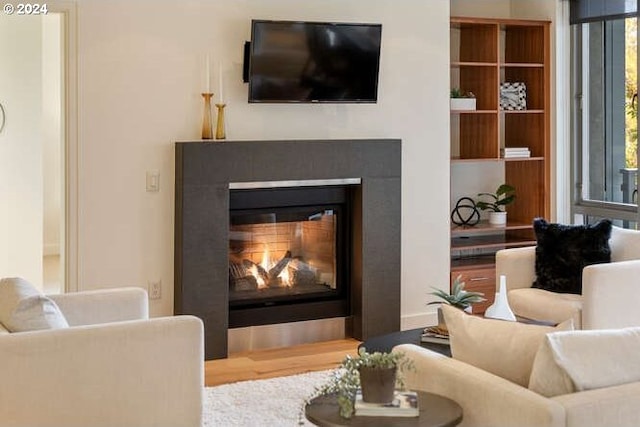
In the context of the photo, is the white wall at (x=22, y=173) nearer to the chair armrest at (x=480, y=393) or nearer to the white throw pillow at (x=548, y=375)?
the chair armrest at (x=480, y=393)

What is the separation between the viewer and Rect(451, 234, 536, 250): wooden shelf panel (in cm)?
693

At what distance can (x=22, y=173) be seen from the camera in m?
7.44

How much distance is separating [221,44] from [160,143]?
2.30ft

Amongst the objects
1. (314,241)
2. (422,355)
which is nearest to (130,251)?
(314,241)

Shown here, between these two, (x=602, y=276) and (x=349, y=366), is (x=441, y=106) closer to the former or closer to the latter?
(x=602, y=276)

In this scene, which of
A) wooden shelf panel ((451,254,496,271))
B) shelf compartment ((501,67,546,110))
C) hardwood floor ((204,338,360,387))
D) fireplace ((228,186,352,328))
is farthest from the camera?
shelf compartment ((501,67,546,110))

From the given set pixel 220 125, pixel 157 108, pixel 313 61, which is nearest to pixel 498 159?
pixel 313 61

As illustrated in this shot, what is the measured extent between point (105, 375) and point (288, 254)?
290 centimetres

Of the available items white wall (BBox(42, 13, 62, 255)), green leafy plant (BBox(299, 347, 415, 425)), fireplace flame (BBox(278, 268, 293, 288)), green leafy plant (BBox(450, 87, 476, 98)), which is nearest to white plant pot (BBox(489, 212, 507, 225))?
green leafy plant (BBox(450, 87, 476, 98))

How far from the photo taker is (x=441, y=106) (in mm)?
6465

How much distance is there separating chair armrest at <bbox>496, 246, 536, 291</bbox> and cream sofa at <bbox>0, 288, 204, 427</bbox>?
2.72 metres

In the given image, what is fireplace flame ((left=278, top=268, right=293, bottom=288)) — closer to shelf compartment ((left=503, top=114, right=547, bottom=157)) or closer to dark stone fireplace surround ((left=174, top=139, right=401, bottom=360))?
dark stone fireplace surround ((left=174, top=139, right=401, bottom=360))

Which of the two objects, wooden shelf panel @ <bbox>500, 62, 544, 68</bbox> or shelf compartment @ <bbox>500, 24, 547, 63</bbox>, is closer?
wooden shelf panel @ <bbox>500, 62, 544, 68</bbox>

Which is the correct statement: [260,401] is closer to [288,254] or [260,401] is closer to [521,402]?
[288,254]
